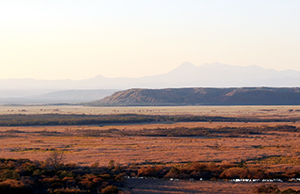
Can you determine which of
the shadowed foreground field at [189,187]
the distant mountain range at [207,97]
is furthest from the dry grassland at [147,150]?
the distant mountain range at [207,97]

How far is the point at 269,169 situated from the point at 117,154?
1227 cm

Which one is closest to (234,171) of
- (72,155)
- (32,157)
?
(72,155)

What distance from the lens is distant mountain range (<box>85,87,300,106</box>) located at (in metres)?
154

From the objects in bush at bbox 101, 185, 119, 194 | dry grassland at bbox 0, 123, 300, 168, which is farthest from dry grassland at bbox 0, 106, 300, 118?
bush at bbox 101, 185, 119, 194

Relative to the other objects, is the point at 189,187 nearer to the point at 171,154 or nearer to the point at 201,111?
the point at 171,154

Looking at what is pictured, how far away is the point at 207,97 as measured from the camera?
166m

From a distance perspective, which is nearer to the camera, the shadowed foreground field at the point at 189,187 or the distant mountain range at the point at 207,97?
the shadowed foreground field at the point at 189,187

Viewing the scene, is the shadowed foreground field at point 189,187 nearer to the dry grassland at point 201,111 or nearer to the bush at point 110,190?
the bush at point 110,190

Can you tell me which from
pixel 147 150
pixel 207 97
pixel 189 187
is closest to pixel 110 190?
pixel 189 187

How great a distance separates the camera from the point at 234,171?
74.9 ft

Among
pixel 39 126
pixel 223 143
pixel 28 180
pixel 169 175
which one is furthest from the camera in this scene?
pixel 39 126

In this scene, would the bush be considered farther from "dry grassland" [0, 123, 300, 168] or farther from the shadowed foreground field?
"dry grassland" [0, 123, 300, 168]

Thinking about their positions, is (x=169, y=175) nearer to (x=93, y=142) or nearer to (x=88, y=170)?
(x=88, y=170)

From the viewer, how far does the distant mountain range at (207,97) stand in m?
154
